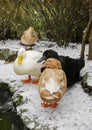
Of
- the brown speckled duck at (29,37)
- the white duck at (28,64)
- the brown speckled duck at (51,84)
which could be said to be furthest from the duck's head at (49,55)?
the brown speckled duck at (29,37)

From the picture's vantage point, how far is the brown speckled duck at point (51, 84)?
15.1ft

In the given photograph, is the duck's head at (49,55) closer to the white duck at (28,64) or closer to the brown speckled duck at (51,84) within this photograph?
the white duck at (28,64)

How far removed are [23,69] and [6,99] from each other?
1.74ft

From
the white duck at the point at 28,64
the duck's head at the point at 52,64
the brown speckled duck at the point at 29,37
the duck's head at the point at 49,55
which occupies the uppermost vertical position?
the duck's head at the point at 52,64

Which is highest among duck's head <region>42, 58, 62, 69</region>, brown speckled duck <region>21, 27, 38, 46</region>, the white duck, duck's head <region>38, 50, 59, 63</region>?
duck's head <region>42, 58, 62, 69</region>

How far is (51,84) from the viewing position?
4.70 meters

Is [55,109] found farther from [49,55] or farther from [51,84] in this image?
[49,55]

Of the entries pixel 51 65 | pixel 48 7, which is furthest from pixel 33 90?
pixel 48 7

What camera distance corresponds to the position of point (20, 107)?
5234mm

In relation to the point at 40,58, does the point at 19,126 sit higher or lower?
lower

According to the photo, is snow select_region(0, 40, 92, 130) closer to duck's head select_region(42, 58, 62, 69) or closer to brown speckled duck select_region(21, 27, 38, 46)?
duck's head select_region(42, 58, 62, 69)

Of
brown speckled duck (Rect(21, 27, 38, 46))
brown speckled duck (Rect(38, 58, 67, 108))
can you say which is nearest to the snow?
brown speckled duck (Rect(38, 58, 67, 108))

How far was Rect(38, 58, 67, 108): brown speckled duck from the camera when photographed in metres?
4.62

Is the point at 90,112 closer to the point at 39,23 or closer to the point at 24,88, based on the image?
the point at 24,88
